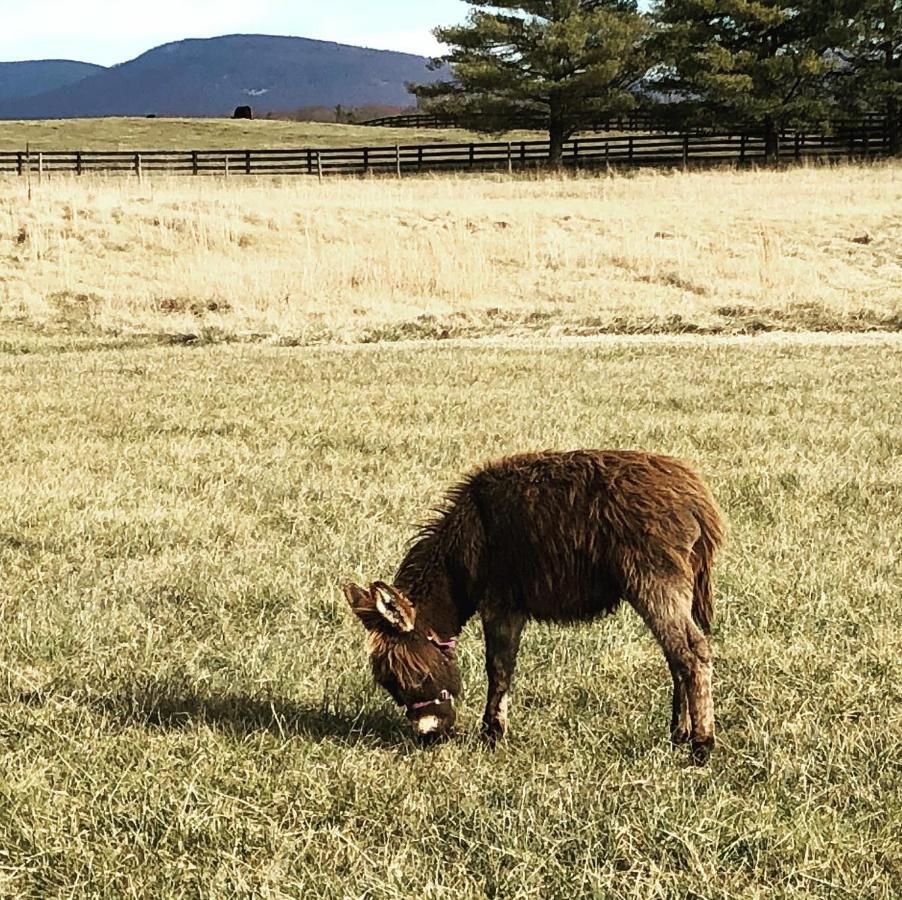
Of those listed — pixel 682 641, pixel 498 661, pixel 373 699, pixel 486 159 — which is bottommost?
pixel 373 699

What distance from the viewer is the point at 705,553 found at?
12.1 ft

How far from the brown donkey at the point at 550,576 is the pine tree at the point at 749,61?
158ft

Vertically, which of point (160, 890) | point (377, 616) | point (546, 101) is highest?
point (546, 101)

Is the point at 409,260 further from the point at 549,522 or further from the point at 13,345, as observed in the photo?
the point at 549,522

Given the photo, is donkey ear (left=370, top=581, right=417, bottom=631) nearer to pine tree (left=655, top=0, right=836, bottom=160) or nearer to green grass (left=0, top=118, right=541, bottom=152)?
pine tree (left=655, top=0, right=836, bottom=160)

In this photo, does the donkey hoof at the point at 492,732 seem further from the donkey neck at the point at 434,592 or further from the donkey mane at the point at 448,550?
the donkey mane at the point at 448,550

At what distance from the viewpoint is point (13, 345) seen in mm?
18000

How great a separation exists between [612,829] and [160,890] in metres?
1.24

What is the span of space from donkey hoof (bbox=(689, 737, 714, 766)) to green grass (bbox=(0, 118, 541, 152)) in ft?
220

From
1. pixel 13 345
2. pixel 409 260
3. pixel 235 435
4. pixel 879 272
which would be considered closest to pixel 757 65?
pixel 879 272

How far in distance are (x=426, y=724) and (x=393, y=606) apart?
0.45m

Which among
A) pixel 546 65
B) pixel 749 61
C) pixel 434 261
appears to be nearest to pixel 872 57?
pixel 749 61

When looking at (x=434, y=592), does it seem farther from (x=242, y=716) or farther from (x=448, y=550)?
(x=242, y=716)

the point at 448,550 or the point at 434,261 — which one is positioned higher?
the point at 434,261
